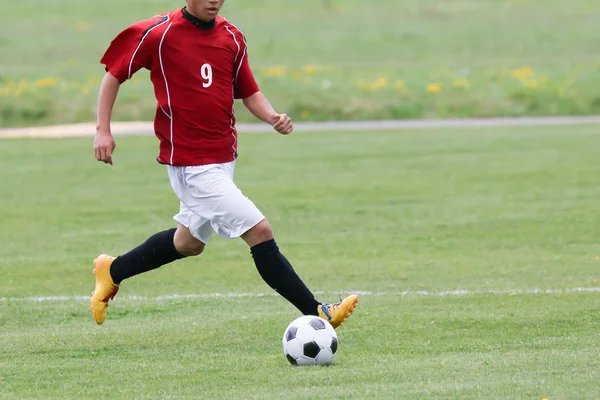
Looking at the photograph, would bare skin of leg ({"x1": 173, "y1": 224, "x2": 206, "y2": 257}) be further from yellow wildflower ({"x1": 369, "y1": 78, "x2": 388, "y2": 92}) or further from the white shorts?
yellow wildflower ({"x1": 369, "y1": 78, "x2": 388, "y2": 92})

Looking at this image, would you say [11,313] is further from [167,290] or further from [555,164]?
[555,164]

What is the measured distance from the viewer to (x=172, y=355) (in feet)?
21.3

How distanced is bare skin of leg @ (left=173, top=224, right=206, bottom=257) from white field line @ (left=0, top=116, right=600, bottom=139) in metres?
14.8

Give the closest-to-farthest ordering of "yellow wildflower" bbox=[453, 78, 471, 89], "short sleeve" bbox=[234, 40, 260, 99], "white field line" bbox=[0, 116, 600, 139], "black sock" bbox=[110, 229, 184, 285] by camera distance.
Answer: "short sleeve" bbox=[234, 40, 260, 99]
"black sock" bbox=[110, 229, 184, 285]
"white field line" bbox=[0, 116, 600, 139]
"yellow wildflower" bbox=[453, 78, 471, 89]

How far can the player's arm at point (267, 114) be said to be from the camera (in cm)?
682

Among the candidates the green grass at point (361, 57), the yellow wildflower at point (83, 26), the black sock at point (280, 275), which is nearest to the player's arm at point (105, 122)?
the black sock at point (280, 275)

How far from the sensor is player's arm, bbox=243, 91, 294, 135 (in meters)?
6.82

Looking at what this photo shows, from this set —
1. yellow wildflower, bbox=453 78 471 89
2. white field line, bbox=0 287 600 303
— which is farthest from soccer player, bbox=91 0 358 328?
yellow wildflower, bbox=453 78 471 89

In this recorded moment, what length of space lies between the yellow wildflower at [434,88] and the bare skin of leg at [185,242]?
19234 millimetres

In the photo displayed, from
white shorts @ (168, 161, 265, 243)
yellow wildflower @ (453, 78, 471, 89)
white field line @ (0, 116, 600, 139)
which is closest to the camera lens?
white shorts @ (168, 161, 265, 243)

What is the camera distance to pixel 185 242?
23.4ft

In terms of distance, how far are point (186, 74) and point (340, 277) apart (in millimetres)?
3142

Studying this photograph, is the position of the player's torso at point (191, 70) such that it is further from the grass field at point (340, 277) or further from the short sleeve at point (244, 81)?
the grass field at point (340, 277)

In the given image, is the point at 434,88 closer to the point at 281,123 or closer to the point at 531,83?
the point at 531,83
